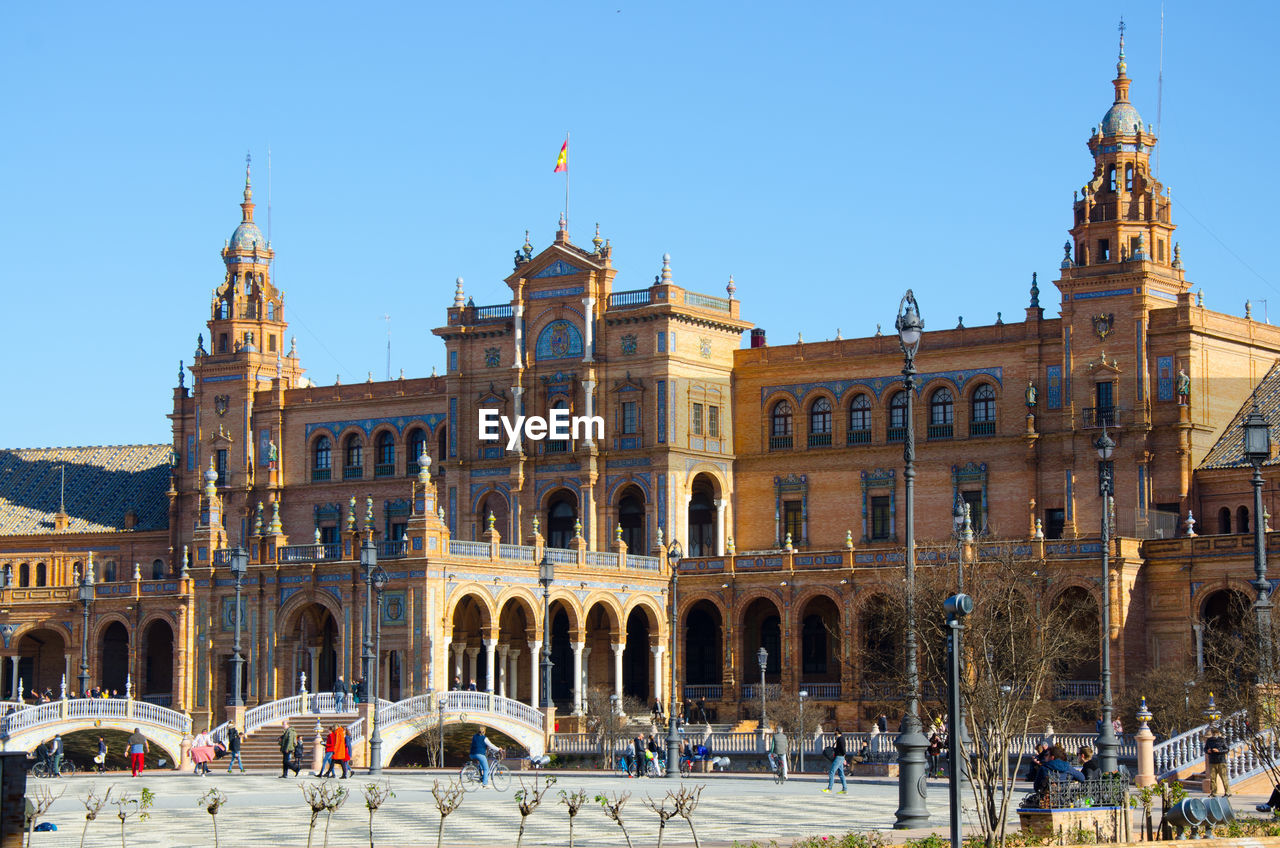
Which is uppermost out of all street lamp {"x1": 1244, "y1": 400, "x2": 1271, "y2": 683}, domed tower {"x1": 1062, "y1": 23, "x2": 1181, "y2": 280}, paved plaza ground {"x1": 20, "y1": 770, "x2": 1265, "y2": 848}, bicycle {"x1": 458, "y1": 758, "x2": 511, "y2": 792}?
domed tower {"x1": 1062, "y1": 23, "x2": 1181, "y2": 280}

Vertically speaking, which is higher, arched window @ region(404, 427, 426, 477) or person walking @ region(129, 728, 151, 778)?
arched window @ region(404, 427, 426, 477)

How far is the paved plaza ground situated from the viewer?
32969 mm

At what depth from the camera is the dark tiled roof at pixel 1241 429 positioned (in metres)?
70.6

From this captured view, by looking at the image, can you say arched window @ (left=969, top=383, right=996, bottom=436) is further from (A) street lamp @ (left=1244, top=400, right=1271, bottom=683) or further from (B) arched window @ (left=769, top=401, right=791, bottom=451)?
(A) street lamp @ (left=1244, top=400, right=1271, bottom=683)

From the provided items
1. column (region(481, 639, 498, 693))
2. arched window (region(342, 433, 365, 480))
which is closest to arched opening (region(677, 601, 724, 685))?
column (region(481, 639, 498, 693))

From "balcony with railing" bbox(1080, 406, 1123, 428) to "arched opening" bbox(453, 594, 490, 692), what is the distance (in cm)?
2176

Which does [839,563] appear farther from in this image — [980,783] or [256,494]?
[980,783]

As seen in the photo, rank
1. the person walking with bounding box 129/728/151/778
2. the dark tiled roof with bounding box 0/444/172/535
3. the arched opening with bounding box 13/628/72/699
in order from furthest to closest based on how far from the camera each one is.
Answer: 1. the dark tiled roof with bounding box 0/444/172/535
2. the arched opening with bounding box 13/628/72/699
3. the person walking with bounding box 129/728/151/778

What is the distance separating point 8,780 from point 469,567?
48.3 m

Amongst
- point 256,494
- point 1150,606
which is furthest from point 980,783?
point 256,494

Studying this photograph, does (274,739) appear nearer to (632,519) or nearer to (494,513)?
(494,513)

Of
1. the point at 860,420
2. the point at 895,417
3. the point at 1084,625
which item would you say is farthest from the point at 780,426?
the point at 1084,625

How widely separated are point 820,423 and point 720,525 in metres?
5.41

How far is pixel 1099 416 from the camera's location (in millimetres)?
72125
